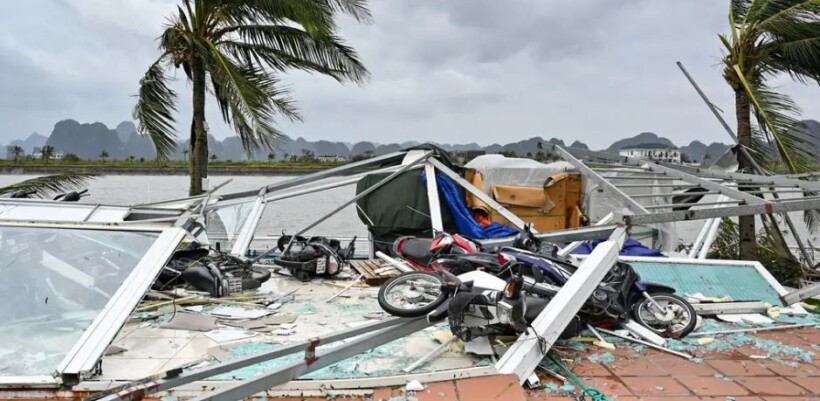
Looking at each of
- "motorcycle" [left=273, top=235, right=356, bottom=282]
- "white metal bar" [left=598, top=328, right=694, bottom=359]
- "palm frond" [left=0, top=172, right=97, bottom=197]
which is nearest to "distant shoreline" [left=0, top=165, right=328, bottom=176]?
"palm frond" [left=0, top=172, right=97, bottom=197]

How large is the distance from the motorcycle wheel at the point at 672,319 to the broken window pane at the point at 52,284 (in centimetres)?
442

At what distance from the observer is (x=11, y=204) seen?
5523mm

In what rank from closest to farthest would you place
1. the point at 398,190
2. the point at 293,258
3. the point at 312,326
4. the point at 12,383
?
the point at 12,383 < the point at 312,326 < the point at 293,258 < the point at 398,190

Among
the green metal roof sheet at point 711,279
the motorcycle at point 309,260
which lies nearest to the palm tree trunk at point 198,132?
the motorcycle at point 309,260

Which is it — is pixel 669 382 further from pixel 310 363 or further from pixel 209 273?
pixel 209 273

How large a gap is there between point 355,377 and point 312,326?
150 cm

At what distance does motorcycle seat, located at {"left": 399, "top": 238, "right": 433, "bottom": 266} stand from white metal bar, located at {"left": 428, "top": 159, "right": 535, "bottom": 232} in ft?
5.70

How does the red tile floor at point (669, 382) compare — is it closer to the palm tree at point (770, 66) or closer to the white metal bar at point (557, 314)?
the white metal bar at point (557, 314)

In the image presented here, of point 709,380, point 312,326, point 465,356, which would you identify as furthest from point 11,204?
point 709,380

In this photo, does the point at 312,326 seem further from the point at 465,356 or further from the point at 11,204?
the point at 11,204

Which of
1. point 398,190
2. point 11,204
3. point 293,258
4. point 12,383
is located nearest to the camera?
point 12,383

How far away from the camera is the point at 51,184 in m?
7.53

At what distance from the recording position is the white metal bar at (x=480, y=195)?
754 cm

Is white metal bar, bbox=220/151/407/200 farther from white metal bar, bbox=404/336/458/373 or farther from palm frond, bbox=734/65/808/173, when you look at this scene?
palm frond, bbox=734/65/808/173
